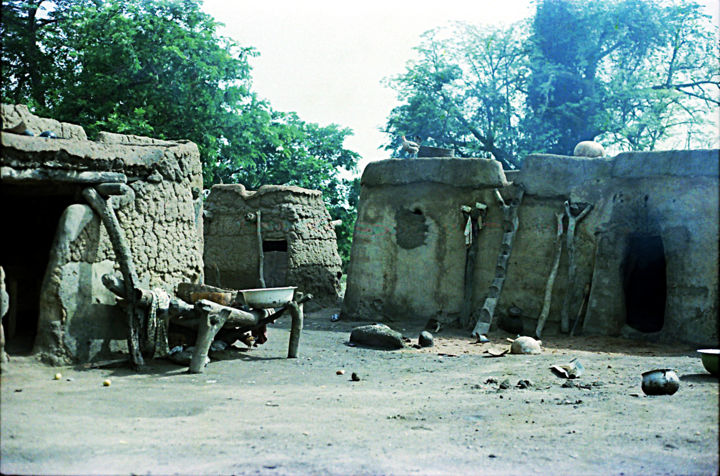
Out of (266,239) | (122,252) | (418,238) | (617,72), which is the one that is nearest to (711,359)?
(122,252)

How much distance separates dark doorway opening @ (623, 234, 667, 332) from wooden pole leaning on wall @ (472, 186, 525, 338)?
5.67 feet

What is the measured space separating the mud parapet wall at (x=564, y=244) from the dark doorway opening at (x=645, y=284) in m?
0.02

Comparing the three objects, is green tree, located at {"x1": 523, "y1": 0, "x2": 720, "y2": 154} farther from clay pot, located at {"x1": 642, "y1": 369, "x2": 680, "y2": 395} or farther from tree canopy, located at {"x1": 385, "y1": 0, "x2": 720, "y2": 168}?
clay pot, located at {"x1": 642, "y1": 369, "x2": 680, "y2": 395}

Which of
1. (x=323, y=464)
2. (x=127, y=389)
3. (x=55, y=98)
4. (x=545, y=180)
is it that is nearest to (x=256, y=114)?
(x=55, y=98)

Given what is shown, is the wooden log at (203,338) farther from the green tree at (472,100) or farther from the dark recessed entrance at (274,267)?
the green tree at (472,100)

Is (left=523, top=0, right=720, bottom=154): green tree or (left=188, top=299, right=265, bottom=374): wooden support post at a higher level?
(left=523, top=0, right=720, bottom=154): green tree

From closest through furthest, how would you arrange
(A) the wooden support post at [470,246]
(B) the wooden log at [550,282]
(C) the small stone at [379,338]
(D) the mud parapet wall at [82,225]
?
(D) the mud parapet wall at [82,225] < (C) the small stone at [379,338] < (B) the wooden log at [550,282] < (A) the wooden support post at [470,246]

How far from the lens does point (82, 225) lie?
23.2 ft

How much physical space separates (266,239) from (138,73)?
221 inches

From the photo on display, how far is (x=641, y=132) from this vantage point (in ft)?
74.6

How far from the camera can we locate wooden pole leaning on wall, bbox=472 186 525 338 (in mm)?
11477

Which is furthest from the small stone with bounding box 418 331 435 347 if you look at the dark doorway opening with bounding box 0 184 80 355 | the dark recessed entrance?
the dark recessed entrance

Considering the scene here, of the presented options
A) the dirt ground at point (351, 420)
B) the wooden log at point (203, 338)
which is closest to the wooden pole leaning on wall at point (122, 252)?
the dirt ground at point (351, 420)

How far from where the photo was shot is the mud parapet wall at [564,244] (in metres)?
9.92
